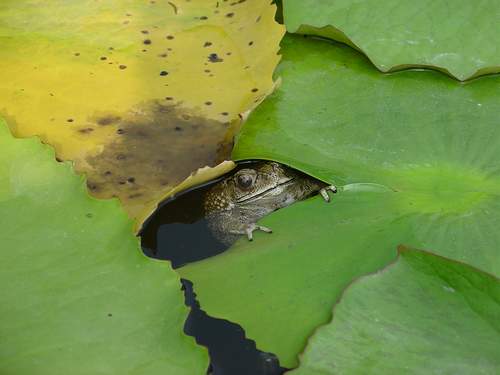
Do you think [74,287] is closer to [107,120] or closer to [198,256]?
[198,256]

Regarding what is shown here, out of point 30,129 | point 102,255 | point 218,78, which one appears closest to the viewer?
point 102,255

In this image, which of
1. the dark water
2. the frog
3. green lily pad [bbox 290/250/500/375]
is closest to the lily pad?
the dark water

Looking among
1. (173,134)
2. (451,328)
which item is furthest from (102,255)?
(451,328)

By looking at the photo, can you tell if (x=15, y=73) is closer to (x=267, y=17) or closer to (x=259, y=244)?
(x=267, y=17)

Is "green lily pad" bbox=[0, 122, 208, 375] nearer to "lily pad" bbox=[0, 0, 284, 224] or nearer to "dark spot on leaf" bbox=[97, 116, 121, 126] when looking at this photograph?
"lily pad" bbox=[0, 0, 284, 224]

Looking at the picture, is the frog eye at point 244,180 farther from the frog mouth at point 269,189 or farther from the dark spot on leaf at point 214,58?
the dark spot on leaf at point 214,58

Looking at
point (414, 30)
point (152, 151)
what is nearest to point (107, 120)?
point (152, 151)
